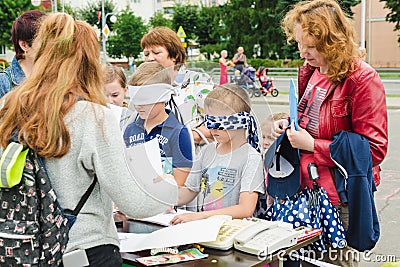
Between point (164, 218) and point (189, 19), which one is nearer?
point (164, 218)

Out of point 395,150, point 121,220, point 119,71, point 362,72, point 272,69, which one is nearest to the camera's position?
point 362,72

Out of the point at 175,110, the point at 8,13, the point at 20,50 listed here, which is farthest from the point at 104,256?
the point at 8,13

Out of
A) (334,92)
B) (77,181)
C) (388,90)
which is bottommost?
(388,90)

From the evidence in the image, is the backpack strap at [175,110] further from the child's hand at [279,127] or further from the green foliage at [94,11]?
the green foliage at [94,11]

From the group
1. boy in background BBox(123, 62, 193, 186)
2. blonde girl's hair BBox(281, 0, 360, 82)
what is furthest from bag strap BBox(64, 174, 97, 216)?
blonde girl's hair BBox(281, 0, 360, 82)

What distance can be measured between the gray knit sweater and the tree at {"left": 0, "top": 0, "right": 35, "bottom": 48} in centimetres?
3765

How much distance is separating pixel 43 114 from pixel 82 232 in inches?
17.5

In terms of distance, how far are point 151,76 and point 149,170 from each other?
0.43 meters

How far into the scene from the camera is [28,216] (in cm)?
182

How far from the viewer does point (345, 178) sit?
254 centimetres

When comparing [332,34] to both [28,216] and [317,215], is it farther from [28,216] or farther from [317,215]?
[28,216]

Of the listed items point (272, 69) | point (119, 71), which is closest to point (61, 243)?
point (119, 71)

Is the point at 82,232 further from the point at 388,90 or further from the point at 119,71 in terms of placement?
the point at 388,90

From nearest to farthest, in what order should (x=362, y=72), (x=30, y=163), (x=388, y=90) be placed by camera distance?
(x=30, y=163), (x=362, y=72), (x=388, y=90)
